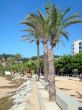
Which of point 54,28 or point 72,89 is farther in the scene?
point 72,89

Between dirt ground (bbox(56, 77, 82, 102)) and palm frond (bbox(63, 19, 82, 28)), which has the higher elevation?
palm frond (bbox(63, 19, 82, 28))

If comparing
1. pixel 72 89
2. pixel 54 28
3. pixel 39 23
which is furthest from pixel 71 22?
pixel 72 89

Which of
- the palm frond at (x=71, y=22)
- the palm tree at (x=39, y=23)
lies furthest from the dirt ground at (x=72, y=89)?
the palm frond at (x=71, y=22)

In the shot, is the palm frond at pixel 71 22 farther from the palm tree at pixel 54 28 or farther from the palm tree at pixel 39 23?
the palm tree at pixel 39 23

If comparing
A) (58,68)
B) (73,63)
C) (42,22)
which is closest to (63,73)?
(58,68)

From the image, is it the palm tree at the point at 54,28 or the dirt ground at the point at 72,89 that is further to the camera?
the dirt ground at the point at 72,89

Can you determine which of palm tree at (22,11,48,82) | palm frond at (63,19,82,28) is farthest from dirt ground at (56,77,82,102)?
palm frond at (63,19,82,28)

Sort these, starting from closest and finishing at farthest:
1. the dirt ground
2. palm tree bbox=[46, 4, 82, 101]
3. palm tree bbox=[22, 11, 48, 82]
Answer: palm tree bbox=[46, 4, 82, 101] → the dirt ground → palm tree bbox=[22, 11, 48, 82]

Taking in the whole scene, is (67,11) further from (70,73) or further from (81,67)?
(70,73)

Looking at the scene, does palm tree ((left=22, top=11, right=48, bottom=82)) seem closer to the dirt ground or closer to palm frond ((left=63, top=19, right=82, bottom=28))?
the dirt ground

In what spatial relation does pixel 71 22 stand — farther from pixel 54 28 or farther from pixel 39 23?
pixel 39 23

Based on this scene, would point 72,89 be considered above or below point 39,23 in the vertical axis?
below

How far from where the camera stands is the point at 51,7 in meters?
21.3

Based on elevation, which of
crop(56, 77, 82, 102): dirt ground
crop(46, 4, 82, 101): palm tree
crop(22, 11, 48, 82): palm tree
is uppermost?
crop(22, 11, 48, 82): palm tree
